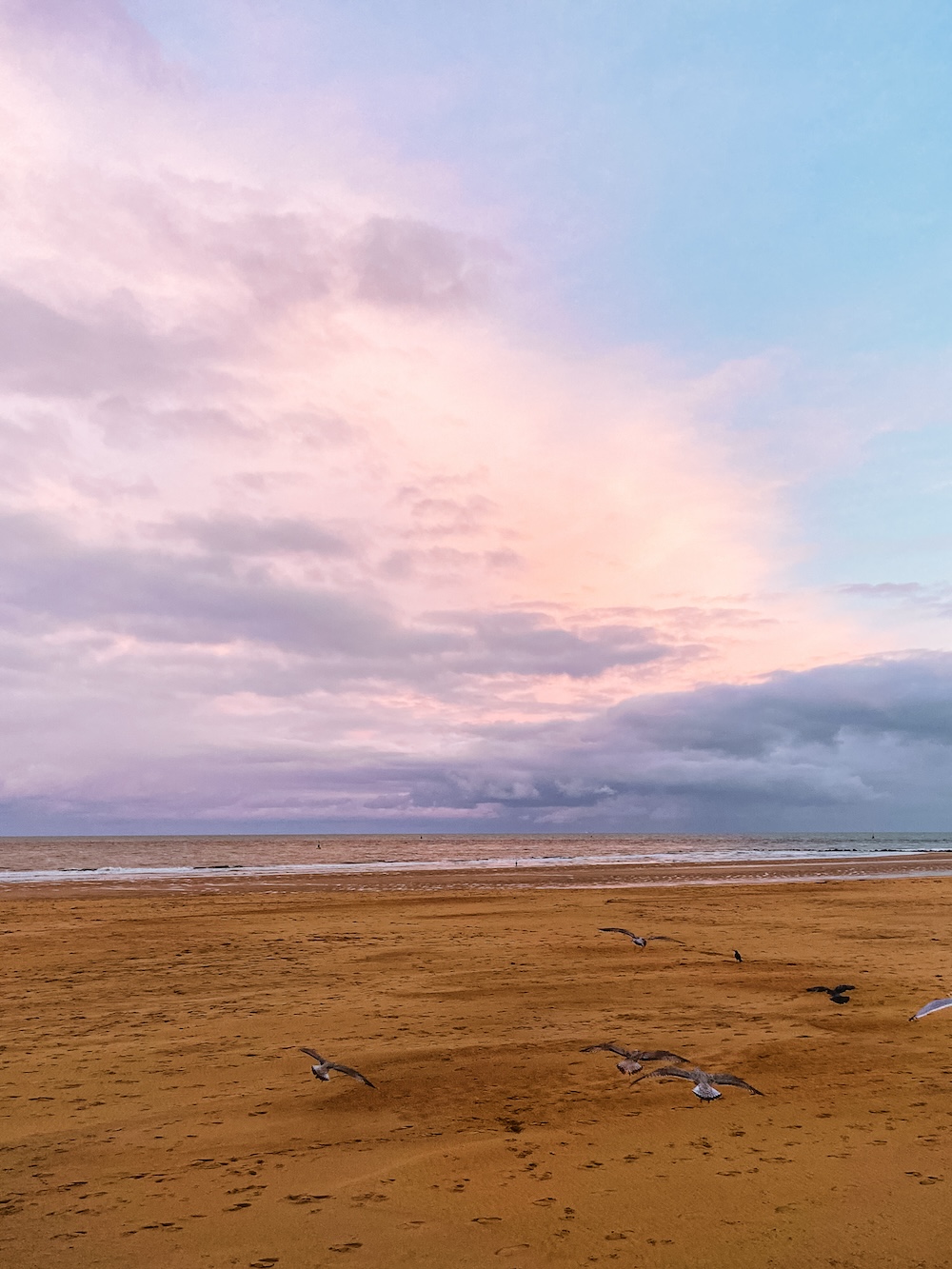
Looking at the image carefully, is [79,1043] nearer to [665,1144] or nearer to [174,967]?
[174,967]

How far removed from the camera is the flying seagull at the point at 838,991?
1045 cm

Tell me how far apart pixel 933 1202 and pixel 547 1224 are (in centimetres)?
247

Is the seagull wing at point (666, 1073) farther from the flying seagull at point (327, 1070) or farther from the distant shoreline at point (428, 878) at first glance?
the distant shoreline at point (428, 878)

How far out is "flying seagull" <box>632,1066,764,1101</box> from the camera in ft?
22.5

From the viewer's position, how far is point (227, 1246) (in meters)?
4.60

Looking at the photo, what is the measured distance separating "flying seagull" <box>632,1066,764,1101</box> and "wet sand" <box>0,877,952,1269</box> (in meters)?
0.12

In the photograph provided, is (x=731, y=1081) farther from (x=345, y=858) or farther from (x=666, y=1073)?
(x=345, y=858)

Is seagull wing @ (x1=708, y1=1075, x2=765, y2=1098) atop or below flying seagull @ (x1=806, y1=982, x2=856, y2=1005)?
atop

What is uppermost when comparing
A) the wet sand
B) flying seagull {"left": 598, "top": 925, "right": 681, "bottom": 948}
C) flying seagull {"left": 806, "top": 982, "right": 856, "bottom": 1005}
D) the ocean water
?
the wet sand

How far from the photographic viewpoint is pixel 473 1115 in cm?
657

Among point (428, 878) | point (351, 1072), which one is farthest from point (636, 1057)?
point (428, 878)

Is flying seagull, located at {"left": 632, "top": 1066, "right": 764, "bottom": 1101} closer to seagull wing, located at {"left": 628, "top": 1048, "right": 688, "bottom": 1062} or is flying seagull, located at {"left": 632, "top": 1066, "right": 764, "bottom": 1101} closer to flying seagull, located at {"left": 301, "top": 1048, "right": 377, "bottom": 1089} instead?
seagull wing, located at {"left": 628, "top": 1048, "right": 688, "bottom": 1062}

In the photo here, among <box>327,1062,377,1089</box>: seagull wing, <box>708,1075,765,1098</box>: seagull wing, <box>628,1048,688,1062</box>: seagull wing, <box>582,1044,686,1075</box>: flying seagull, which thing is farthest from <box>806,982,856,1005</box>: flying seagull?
<box>327,1062,377,1089</box>: seagull wing

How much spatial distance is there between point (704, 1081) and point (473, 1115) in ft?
6.85
